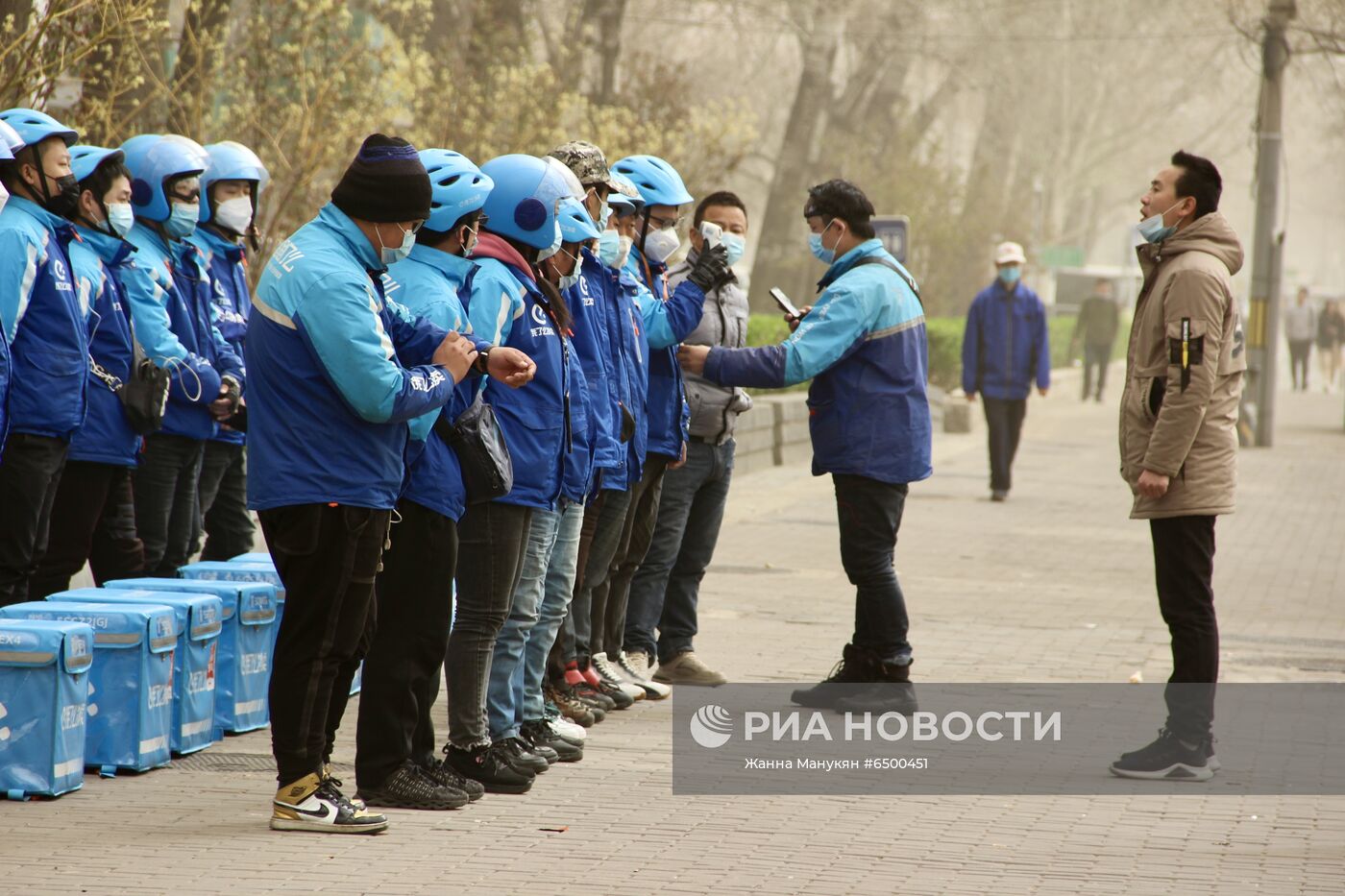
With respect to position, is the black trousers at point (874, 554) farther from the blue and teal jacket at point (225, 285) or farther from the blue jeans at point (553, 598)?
the blue and teal jacket at point (225, 285)

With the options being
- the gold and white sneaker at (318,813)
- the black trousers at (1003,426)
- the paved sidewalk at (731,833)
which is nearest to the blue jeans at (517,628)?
the paved sidewalk at (731,833)

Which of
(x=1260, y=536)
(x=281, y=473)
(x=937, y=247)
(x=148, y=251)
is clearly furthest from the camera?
(x=937, y=247)

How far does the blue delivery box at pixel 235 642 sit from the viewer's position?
272 inches

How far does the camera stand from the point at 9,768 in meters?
5.83

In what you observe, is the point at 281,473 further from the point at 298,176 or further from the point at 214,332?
the point at 298,176

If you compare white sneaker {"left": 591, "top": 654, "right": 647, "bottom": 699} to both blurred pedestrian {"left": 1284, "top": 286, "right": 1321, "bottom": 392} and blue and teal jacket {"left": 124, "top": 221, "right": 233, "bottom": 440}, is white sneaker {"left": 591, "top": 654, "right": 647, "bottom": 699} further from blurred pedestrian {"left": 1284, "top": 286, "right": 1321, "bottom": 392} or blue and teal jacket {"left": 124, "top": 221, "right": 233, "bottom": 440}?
blurred pedestrian {"left": 1284, "top": 286, "right": 1321, "bottom": 392}

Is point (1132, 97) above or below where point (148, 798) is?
above

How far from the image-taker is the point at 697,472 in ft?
26.7

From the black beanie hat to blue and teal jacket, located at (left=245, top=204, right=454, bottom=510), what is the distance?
63mm

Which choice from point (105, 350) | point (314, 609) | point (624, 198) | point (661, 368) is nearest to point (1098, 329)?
point (661, 368)

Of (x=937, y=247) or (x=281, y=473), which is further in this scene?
(x=937, y=247)

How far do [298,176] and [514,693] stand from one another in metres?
7.44

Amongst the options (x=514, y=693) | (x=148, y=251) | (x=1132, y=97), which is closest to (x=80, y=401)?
(x=148, y=251)

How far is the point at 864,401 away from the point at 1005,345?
Answer: 893 centimetres
